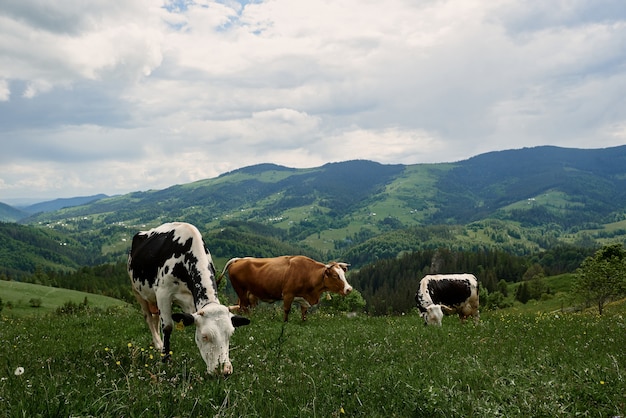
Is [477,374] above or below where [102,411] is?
below

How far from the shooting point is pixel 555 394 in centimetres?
556

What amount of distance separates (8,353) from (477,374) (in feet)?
36.2

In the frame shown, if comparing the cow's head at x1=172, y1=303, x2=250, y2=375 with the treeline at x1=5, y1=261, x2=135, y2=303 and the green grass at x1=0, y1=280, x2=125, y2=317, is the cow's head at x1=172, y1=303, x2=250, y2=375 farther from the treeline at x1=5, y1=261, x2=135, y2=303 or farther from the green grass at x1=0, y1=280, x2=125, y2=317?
the treeline at x1=5, y1=261, x2=135, y2=303

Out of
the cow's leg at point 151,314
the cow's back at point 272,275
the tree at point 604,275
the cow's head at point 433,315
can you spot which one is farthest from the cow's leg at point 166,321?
the tree at point 604,275

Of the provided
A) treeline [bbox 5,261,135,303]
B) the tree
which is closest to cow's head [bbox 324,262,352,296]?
the tree

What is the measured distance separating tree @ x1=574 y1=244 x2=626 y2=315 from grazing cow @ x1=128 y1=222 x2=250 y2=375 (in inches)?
2483

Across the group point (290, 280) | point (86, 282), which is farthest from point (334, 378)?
point (86, 282)

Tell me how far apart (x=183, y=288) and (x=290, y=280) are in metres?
9.99

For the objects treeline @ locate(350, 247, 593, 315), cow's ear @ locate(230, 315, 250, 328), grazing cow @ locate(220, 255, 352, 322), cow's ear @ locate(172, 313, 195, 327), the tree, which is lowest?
treeline @ locate(350, 247, 593, 315)

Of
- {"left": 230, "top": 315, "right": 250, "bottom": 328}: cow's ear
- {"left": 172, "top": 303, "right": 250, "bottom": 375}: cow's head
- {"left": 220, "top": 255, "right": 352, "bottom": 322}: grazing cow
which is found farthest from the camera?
{"left": 220, "top": 255, "right": 352, "bottom": 322}: grazing cow

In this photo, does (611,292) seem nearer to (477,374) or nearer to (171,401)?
(477,374)

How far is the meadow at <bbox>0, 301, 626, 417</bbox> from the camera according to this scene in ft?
16.4

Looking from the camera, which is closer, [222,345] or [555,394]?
[555,394]

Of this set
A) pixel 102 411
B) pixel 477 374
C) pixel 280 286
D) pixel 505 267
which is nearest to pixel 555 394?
pixel 477 374
